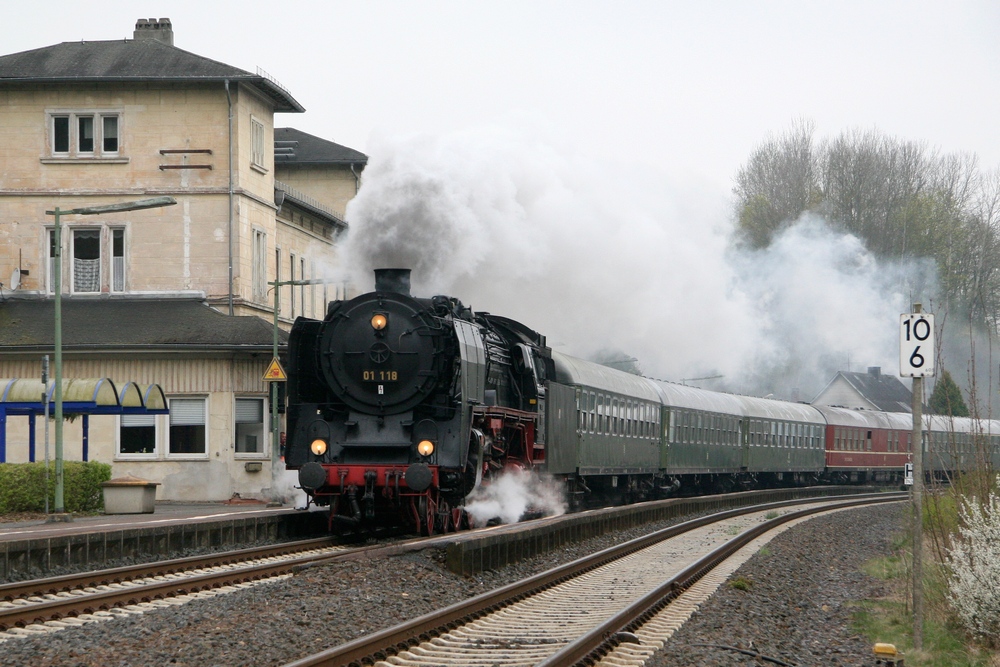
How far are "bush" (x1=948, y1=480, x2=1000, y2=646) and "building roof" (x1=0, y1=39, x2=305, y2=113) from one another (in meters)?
25.5

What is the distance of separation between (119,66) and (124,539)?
21559mm

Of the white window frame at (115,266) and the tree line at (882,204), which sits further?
the tree line at (882,204)

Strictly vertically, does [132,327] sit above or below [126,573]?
above

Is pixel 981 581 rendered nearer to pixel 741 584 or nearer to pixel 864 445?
pixel 741 584

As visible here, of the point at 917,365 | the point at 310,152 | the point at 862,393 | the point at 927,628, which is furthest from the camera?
the point at 862,393

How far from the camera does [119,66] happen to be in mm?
33000

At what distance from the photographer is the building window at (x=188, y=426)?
30484 millimetres

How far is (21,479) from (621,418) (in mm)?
12342

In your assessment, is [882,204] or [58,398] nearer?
[58,398]

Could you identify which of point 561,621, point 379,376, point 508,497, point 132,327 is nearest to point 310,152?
point 132,327

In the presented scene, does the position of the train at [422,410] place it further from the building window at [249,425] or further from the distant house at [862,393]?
the distant house at [862,393]

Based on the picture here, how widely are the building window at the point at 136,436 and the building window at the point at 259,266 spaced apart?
508 centimetres

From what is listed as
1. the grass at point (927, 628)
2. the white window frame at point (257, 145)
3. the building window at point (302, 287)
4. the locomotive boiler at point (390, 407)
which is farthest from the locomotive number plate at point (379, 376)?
the building window at point (302, 287)

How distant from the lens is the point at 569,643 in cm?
916
